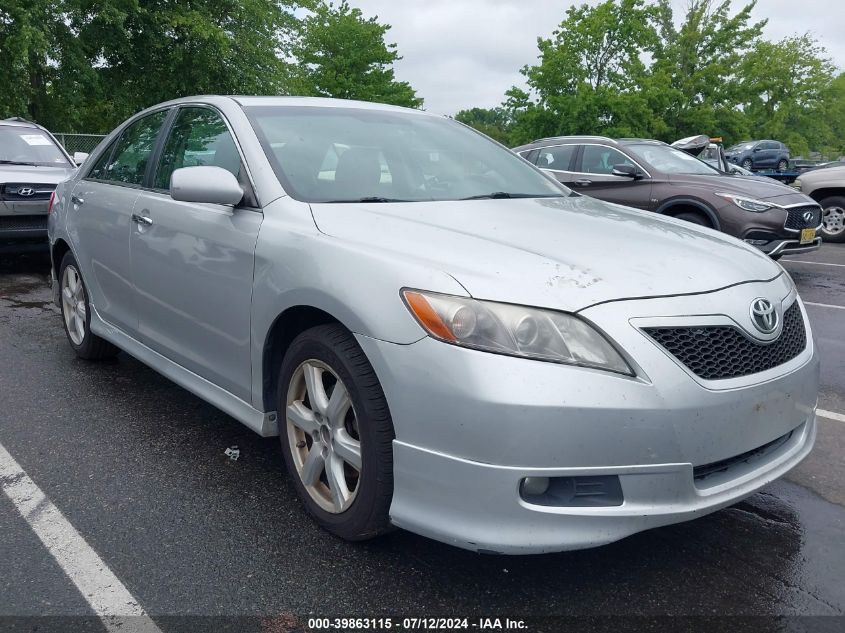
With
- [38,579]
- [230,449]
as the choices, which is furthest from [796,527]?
[38,579]

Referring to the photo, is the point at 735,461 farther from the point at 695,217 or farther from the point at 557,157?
the point at 557,157

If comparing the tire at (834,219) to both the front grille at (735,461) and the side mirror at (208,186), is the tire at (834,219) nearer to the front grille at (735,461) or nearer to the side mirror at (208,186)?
the front grille at (735,461)

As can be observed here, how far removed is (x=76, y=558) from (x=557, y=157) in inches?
342

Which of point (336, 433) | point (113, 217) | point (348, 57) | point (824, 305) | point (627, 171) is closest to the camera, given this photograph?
point (336, 433)

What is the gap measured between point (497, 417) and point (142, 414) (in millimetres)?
2555

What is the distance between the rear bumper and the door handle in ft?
6.89

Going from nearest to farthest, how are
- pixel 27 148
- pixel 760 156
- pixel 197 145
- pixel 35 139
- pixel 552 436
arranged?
pixel 552 436 → pixel 197 145 → pixel 27 148 → pixel 35 139 → pixel 760 156

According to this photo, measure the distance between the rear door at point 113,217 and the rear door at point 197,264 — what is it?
0.16 metres

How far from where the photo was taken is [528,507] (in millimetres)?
2115

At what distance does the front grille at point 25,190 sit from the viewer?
8.23 metres

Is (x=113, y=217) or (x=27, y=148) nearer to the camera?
(x=113, y=217)

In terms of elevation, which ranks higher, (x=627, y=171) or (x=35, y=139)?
(x=627, y=171)

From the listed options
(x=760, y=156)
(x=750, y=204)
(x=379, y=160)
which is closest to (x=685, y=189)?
(x=750, y=204)

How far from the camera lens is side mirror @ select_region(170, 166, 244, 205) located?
292 cm
